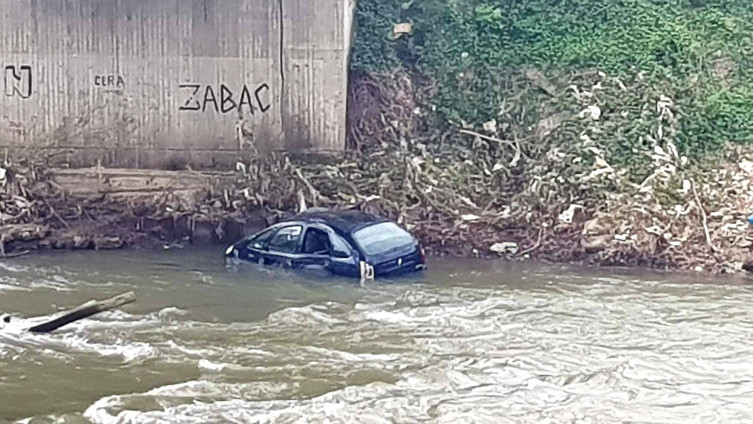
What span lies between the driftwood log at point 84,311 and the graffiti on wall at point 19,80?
9.23 metres

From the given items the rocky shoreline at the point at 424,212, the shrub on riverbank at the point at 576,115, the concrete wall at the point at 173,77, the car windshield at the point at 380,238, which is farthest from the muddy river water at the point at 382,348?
the concrete wall at the point at 173,77

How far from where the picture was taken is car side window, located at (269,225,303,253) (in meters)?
19.2

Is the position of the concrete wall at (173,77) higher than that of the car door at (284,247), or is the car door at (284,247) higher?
the concrete wall at (173,77)

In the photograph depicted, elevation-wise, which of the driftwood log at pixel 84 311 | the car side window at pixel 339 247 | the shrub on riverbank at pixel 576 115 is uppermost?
the shrub on riverbank at pixel 576 115

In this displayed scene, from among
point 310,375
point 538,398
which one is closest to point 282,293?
point 310,375

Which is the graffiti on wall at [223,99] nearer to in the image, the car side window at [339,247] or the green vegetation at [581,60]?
the green vegetation at [581,60]

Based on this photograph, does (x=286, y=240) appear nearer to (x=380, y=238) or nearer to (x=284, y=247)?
(x=284, y=247)

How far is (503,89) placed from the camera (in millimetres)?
24828

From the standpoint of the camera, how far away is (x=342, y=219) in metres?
19.1

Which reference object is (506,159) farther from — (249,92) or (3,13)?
(3,13)

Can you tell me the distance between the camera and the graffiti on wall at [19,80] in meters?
23.9

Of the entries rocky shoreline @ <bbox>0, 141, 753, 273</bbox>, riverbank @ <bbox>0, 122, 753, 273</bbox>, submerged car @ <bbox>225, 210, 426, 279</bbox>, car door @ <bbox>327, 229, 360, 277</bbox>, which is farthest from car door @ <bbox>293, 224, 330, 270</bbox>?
riverbank @ <bbox>0, 122, 753, 273</bbox>

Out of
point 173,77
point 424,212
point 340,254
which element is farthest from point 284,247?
point 173,77

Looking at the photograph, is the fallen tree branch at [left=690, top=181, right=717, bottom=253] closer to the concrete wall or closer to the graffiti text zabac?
the concrete wall
